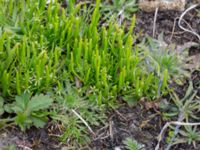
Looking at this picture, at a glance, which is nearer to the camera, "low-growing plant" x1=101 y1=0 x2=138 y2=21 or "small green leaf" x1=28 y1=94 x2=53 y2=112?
"small green leaf" x1=28 y1=94 x2=53 y2=112

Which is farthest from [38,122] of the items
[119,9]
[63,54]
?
[119,9]

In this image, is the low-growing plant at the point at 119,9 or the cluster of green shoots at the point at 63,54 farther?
the low-growing plant at the point at 119,9

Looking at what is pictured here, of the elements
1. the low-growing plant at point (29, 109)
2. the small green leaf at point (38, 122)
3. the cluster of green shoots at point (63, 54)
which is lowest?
the small green leaf at point (38, 122)

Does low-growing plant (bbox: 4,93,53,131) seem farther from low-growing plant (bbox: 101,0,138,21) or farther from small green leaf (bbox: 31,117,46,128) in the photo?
low-growing plant (bbox: 101,0,138,21)

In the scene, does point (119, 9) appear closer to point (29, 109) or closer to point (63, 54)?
point (63, 54)

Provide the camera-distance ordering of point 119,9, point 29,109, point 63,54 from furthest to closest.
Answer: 1. point 119,9
2. point 63,54
3. point 29,109

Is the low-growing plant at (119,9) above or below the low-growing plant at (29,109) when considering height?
above

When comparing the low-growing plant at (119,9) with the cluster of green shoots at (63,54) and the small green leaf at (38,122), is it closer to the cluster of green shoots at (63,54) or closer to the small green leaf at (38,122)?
the cluster of green shoots at (63,54)

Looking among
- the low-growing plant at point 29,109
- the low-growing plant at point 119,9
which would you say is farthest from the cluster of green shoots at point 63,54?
the low-growing plant at point 119,9

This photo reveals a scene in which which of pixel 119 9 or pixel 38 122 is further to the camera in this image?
pixel 119 9

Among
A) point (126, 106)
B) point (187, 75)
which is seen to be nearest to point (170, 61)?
point (187, 75)

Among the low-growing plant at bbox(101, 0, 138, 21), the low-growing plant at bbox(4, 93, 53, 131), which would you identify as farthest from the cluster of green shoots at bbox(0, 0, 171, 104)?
the low-growing plant at bbox(101, 0, 138, 21)
